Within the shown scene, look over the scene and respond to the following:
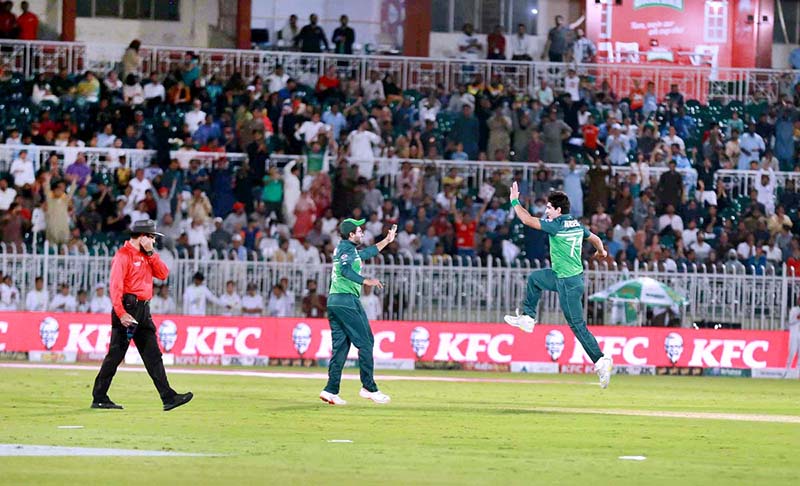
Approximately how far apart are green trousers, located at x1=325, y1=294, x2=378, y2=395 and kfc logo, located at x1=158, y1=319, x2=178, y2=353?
38.0 ft

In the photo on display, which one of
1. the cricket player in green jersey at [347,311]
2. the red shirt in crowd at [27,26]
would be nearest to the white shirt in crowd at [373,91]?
the red shirt in crowd at [27,26]

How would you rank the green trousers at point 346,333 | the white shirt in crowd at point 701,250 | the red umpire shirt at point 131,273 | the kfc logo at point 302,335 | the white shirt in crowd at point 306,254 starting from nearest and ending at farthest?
the red umpire shirt at point 131,273 < the green trousers at point 346,333 < the kfc logo at point 302,335 < the white shirt in crowd at point 306,254 < the white shirt in crowd at point 701,250

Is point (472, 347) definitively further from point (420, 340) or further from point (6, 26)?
point (6, 26)

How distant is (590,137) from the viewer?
36.3 metres

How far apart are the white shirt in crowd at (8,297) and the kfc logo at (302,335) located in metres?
5.10

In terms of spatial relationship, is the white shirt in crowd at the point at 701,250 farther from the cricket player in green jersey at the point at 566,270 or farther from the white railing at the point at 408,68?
the cricket player in green jersey at the point at 566,270

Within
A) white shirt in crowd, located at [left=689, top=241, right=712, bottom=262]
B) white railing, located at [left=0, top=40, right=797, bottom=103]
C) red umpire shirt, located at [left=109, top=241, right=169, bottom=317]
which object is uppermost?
white railing, located at [left=0, top=40, right=797, bottom=103]

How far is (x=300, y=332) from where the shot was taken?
29.4 m

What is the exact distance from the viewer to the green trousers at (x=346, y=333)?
18.0 m

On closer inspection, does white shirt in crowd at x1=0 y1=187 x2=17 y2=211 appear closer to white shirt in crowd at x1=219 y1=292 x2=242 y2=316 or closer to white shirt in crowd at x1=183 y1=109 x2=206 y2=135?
white shirt in crowd at x1=183 y1=109 x2=206 y2=135

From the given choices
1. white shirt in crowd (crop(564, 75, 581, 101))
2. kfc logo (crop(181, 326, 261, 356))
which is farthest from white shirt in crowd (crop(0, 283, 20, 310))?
white shirt in crowd (crop(564, 75, 581, 101))

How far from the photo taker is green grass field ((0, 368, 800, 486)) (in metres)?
11.4

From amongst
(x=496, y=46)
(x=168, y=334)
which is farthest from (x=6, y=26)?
(x=168, y=334)

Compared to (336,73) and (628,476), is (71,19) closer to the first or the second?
(336,73)
